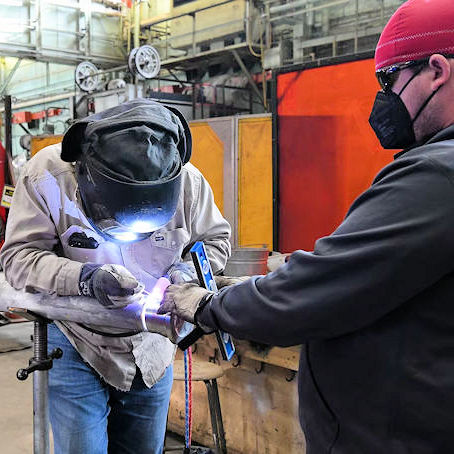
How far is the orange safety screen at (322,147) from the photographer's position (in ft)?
17.6

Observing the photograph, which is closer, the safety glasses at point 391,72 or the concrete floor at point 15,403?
the safety glasses at point 391,72

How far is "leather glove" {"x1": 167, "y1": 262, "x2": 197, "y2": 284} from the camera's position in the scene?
1773mm

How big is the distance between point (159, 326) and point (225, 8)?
10.8 meters

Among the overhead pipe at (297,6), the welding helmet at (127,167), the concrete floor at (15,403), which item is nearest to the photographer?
the welding helmet at (127,167)

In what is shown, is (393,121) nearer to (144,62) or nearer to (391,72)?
(391,72)

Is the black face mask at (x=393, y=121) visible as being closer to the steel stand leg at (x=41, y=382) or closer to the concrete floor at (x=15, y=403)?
the steel stand leg at (x=41, y=382)

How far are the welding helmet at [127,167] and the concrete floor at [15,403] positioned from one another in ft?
6.53

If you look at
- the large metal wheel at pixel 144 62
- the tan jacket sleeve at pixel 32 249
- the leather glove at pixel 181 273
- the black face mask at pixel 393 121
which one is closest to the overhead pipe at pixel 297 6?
the large metal wheel at pixel 144 62

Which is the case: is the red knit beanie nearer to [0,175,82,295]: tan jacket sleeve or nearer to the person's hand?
the person's hand

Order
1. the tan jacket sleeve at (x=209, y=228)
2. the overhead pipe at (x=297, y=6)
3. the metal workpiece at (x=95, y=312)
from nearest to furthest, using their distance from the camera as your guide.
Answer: the metal workpiece at (x=95, y=312), the tan jacket sleeve at (x=209, y=228), the overhead pipe at (x=297, y=6)

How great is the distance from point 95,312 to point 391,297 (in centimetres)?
87

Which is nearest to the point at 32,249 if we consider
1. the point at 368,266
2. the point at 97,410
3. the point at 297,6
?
the point at 97,410

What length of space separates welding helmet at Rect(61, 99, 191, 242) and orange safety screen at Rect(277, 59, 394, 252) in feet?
12.9

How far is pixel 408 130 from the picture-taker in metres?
1.28
